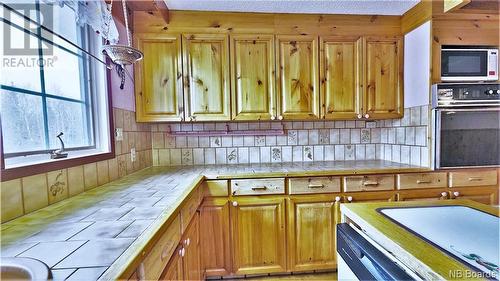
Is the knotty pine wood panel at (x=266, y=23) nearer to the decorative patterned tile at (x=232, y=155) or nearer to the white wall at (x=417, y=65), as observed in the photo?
the white wall at (x=417, y=65)

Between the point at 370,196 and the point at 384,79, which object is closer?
the point at 370,196

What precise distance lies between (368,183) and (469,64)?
126 cm

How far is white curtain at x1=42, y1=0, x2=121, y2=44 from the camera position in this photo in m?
1.15

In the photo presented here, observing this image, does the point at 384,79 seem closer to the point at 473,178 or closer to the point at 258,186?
the point at 473,178

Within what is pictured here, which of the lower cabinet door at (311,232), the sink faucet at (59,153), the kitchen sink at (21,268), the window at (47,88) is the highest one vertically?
the window at (47,88)

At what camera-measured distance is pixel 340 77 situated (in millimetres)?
2096

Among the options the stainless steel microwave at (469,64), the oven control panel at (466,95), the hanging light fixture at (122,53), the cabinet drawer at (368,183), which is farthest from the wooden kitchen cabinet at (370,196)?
the hanging light fixture at (122,53)

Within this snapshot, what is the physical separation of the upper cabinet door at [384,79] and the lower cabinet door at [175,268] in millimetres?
1875

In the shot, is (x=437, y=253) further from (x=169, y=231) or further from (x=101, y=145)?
(x=101, y=145)

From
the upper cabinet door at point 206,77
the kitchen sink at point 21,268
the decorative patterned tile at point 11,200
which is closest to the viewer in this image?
the kitchen sink at point 21,268

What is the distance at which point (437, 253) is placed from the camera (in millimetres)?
653

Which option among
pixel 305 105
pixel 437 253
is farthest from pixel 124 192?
pixel 305 105

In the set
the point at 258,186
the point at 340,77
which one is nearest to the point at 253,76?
the point at 340,77

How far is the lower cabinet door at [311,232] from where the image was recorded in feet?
6.10
